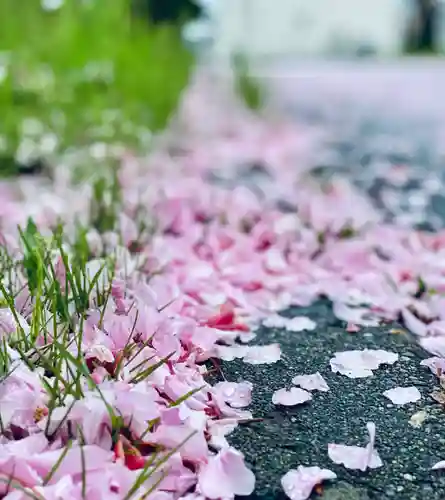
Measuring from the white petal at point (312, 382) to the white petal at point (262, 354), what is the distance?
102 millimetres

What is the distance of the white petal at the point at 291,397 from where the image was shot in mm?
1498

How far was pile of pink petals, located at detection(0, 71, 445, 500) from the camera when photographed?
1.25 meters

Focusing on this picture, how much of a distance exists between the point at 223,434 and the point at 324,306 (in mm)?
757

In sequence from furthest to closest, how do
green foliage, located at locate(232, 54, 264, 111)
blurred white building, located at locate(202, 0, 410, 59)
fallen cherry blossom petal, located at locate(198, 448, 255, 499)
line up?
blurred white building, located at locate(202, 0, 410, 59)
green foliage, located at locate(232, 54, 264, 111)
fallen cherry blossom petal, located at locate(198, 448, 255, 499)

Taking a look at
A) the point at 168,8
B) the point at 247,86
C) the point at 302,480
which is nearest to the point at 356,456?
the point at 302,480

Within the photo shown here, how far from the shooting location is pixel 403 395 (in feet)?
5.00

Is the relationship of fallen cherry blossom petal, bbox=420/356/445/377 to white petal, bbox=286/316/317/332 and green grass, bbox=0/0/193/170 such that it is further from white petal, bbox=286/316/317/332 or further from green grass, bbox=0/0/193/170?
green grass, bbox=0/0/193/170

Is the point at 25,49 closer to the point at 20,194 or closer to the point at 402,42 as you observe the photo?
the point at 20,194

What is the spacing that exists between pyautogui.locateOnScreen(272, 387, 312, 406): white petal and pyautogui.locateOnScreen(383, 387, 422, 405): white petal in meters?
0.15

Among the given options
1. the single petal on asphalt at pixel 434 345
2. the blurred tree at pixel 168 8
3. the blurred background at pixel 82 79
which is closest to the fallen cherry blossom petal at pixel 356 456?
the single petal on asphalt at pixel 434 345

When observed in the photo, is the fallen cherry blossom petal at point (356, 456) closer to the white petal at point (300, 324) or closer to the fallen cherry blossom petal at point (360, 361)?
the fallen cherry blossom petal at point (360, 361)

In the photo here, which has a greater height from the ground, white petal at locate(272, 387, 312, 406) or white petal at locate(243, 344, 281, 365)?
white petal at locate(272, 387, 312, 406)

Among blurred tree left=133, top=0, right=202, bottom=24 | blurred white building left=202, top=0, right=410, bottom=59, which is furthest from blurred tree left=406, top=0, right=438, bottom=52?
blurred tree left=133, top=0, right=202, bottom=24

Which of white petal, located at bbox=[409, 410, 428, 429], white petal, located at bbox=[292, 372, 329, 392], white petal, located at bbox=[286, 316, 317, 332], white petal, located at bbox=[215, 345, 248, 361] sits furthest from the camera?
white petal, located at bbox=[286, 316, 317, 332]
